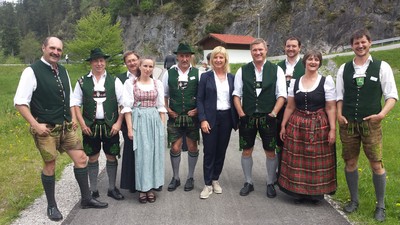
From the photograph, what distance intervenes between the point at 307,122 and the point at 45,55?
319 centimetres

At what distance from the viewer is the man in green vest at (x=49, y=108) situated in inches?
154

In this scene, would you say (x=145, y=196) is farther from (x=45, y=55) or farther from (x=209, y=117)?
(x=45, y=55)

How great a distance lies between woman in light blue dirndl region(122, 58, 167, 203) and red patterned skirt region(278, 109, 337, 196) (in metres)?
1.72

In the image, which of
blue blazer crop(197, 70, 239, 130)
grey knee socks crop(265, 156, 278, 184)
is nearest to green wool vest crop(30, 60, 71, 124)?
blue blazer crop(197, 70, 239, 130)

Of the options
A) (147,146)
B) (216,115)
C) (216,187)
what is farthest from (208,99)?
(216,187)

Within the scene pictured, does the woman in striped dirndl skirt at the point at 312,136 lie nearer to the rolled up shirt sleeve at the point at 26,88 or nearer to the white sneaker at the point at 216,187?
the white sneaker at the point at 216,187

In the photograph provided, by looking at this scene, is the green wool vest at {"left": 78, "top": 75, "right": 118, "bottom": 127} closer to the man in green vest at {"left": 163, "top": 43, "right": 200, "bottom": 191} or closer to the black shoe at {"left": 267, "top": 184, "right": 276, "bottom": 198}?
the man in green vest at {"left": 163, "top": 43, "right": 200, "bottom": 191}

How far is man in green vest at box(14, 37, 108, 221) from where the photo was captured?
154 inches

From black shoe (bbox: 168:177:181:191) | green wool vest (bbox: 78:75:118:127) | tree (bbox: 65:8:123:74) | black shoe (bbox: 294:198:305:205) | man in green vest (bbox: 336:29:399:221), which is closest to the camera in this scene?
man in green vest (bbox: 336:29:399:221)

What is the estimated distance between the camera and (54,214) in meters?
4.24

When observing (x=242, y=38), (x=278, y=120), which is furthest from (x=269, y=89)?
(x=242, y=38)

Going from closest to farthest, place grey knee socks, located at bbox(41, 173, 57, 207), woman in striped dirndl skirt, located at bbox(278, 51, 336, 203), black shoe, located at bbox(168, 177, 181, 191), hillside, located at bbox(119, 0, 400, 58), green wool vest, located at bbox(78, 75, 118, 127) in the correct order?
1. grey knee socks, located at bbox(41, 173, 57, 207)
2. woman in striped dirndl skirt, located at bbox(278, 51, 336, 203)
3. green wool vest, located at bbox(78, 75, 118, 127)
4. black shoe, located at bbox(168, 177, 181, 191)
5. hillside, located at bbox(119, 0, 400, 58)

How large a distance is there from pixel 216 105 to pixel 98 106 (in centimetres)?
155

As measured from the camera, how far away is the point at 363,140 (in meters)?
4.13
